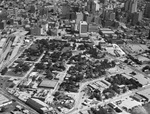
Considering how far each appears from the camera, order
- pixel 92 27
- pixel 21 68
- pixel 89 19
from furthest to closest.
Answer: pixel 89 19
pixel 92 27
pixel 21 68

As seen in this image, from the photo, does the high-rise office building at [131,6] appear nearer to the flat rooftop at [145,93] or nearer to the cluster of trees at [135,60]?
the cluster of trees at [135,60]

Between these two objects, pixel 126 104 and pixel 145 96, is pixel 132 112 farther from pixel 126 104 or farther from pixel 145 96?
pixel 145 96

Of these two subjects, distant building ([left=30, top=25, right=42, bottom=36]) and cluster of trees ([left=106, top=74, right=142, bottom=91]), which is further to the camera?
distant building ([left=30, top=25, right=42, bottom=36])

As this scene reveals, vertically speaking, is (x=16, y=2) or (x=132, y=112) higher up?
(x=16, y=2)

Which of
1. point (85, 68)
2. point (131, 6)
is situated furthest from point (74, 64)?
point (131, 6)

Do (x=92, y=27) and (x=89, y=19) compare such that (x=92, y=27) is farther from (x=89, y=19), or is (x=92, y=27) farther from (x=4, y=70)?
(x=4, y=70)

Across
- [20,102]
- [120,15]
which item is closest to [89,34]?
[120,15]

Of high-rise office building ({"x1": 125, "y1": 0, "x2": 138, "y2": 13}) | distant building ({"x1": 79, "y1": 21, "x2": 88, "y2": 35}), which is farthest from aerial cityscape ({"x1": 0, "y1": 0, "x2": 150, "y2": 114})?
high-rise office building ({"x1": 125, "y1": 0, "x2": 138, "y2": 13})

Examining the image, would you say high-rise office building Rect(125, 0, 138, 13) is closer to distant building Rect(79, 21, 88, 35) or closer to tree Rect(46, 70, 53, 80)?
distant building Rect(79, 21, 88, 35)

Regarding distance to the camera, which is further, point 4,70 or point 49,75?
point 4,70
